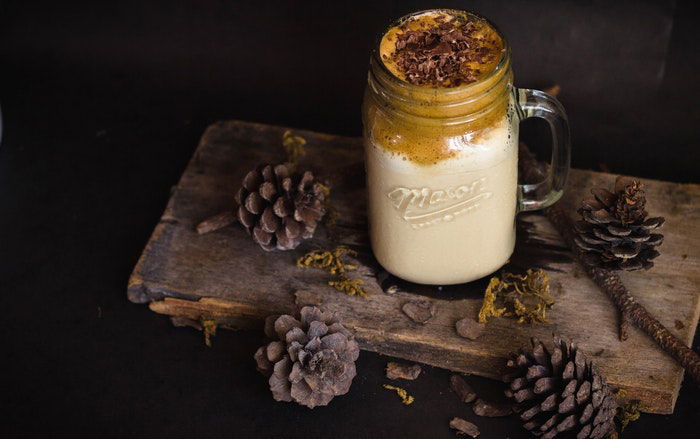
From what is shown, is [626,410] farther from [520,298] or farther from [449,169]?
[449,169]

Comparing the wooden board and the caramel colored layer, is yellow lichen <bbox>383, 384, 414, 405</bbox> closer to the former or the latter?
the wooden board

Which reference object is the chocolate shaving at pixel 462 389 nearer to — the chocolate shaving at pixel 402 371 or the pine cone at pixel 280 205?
the chocolate shaving at pixel 402 371

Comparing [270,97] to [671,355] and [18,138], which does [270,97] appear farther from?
[671,355]

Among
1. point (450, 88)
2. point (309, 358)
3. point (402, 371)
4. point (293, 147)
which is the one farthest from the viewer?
point (293, 147)

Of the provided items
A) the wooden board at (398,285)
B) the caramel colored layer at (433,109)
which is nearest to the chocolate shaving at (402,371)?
the wooden board at (398,285)

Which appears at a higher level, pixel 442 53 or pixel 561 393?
pixel 442 53

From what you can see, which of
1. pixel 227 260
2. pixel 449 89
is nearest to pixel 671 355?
pixel 449 89

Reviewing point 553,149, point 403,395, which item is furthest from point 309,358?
point 553,149
